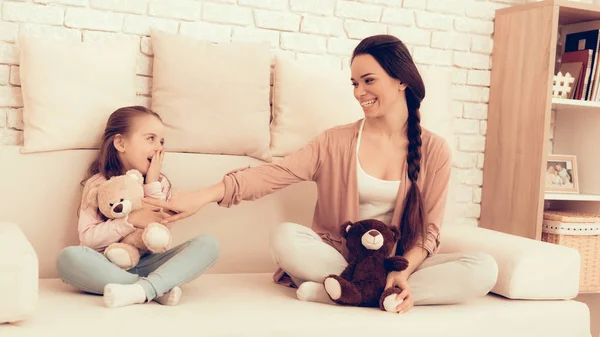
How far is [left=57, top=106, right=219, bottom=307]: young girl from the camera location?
1681mm

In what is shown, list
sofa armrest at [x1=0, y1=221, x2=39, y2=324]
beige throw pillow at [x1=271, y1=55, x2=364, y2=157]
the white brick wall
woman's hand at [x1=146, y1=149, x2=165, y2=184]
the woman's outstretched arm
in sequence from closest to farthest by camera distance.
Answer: sofa armrest at [x1=0, y1=221, x2=39, y2=324] → the woman's outstretched arm → woman's hand at [x1=146, y1=149, x2=165, y2=184] → the white brick wall → beige throw pillow at [x1=271, y1=55, x2=364, y2=157]

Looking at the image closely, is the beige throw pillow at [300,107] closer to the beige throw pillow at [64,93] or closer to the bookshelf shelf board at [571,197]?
the beige throw pillow at [64,93]

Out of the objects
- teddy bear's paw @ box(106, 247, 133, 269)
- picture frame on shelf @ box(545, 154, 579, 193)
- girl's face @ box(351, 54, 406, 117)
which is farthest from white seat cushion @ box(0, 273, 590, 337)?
→ picture frame on shelf @ box(545, 154, 579, 193)

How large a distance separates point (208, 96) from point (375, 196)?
2.02 feet

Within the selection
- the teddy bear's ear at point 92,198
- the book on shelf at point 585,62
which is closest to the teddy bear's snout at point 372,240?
the teddy bear's ear at point 92,198

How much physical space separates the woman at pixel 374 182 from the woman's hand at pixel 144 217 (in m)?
0.08

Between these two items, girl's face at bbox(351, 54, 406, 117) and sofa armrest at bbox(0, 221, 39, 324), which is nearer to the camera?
sofa armrest at bbox(0, 221, 39, 324)

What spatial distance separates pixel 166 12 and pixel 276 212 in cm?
76

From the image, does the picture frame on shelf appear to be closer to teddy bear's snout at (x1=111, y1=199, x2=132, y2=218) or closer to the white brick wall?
the white brick wall

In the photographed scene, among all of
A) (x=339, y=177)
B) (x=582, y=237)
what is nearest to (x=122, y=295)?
(x=339, y=177)

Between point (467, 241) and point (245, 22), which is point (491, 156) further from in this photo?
point (245, 22)

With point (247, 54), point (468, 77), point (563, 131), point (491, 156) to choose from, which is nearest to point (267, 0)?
point (247, 54)

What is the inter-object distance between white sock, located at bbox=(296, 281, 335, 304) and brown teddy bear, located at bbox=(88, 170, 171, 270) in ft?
1.22

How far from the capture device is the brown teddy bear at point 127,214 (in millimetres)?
1770
